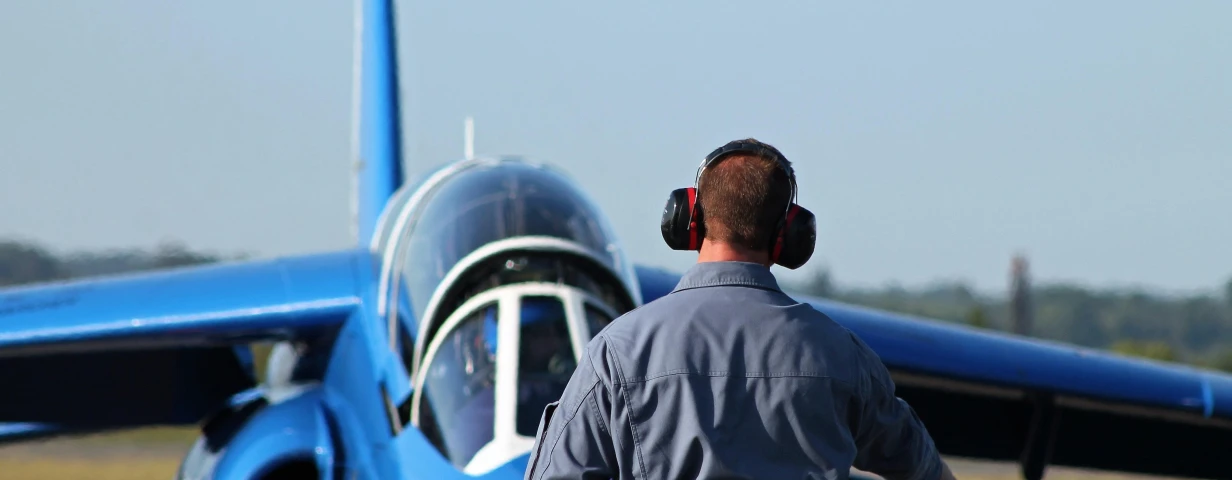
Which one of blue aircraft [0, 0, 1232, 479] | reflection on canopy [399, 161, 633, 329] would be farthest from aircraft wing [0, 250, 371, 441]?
reflection on canopy [399, 161, 633, 329]

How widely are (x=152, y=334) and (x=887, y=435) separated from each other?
619 cm

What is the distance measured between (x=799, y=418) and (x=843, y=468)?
15 centimetres

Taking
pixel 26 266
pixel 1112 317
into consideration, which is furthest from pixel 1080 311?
pixel 26 266

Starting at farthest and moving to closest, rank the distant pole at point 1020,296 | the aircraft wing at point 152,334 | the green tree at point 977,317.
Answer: the green tree at point 977,317 < the distant pole at point 1020,296 < the aircraft wing at point 152,334

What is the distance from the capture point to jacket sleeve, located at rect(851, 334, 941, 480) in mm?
2455

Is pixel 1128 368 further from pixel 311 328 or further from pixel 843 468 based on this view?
pixel 843 468

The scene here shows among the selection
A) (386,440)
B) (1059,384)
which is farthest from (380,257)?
(1059,384)

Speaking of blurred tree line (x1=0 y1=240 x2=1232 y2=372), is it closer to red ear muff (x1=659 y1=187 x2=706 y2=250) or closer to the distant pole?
the distant pole

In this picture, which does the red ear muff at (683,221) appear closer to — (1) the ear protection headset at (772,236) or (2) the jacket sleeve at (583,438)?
(1) the ear protection headset at (772,236)

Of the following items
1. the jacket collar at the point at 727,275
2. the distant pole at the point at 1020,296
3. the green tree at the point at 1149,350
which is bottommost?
the green tree at the point at 1149,350

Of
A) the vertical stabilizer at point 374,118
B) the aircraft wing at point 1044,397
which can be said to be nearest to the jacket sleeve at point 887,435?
the aircraft wing at point 1044,397

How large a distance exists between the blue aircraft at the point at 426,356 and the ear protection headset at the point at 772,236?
215 centimetres

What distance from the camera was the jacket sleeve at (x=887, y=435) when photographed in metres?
2.46

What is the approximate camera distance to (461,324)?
5559 millimetres
